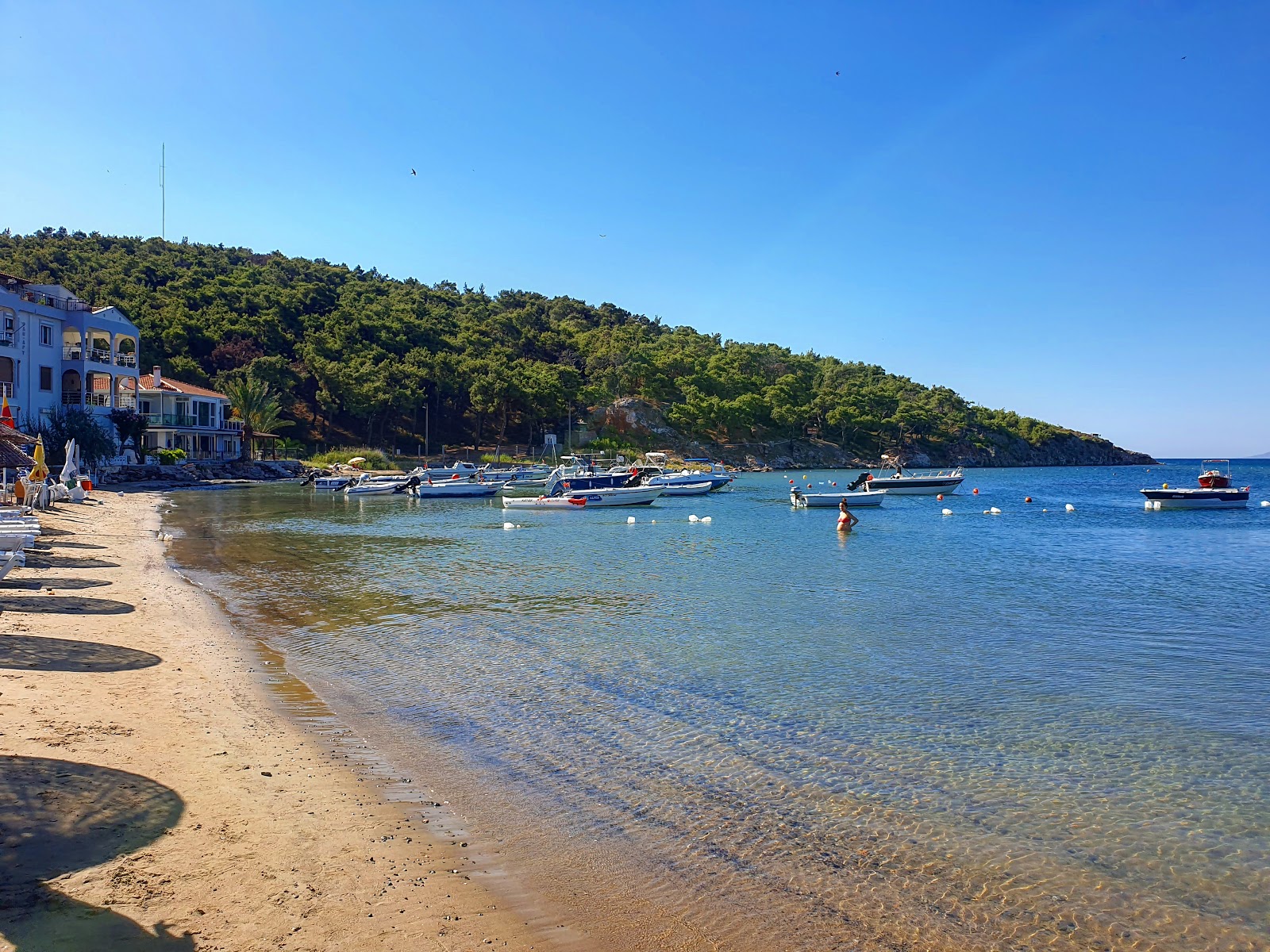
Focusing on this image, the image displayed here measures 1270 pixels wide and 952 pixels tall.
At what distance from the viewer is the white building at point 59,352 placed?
44.4 m

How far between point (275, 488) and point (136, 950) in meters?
59.7

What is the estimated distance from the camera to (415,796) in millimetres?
7320

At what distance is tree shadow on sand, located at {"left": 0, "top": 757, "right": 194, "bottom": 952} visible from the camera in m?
4.61

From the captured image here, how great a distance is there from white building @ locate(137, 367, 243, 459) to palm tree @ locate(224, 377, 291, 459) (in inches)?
37.5

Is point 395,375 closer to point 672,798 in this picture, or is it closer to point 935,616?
point 935,616

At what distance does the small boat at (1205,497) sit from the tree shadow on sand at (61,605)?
50.4 meters

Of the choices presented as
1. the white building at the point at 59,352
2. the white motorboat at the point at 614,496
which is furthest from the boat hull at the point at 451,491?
the white building at the point at 59,352

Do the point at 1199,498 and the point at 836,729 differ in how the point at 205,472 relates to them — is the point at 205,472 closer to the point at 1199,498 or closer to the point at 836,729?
the point at 836,729

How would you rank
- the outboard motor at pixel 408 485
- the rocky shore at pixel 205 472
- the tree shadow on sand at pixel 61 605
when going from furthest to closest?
1. the outboard motor at pixel 408 485
2. the rocky shore at pixel 205 472
3. the tree shadow on sand at pixel 61 605

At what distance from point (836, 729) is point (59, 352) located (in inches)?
2130

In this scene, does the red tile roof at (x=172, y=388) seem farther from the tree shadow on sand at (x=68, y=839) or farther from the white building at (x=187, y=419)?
the tree shadow on sand at (x=68, y=839)

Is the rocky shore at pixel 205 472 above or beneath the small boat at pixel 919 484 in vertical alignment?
above

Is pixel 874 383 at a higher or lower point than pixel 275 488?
higher

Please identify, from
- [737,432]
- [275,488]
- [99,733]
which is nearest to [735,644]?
[99,733]
